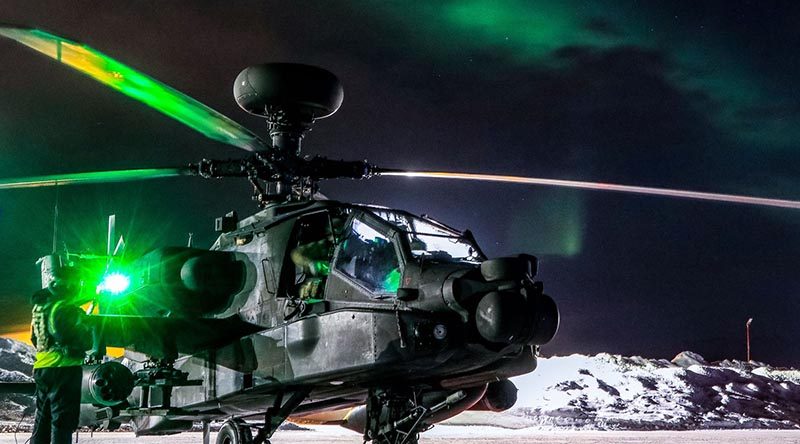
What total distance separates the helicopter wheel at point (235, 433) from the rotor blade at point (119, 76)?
12.5 feet

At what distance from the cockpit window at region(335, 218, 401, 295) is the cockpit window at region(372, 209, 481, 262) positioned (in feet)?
0.76

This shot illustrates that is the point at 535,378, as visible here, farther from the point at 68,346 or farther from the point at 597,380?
the point at 68,346

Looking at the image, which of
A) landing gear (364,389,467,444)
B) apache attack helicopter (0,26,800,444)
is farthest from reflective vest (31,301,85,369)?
landing gear (364,389,467,444)

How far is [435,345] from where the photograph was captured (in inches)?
277

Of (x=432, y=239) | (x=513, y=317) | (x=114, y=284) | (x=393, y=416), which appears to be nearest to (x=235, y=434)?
(x=393, y=416)

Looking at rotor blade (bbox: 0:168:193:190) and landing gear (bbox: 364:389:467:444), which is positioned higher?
rotor blade (bbox: 0:168:193:190)

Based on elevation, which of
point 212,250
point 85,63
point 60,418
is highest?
point 85,63

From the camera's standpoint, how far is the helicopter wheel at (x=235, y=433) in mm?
9254

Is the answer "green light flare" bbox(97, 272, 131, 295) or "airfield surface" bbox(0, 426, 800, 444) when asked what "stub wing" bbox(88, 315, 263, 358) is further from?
"airfield surface" bbox(0, 426, 800, 444)

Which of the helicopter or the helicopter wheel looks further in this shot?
the helicopter wheel

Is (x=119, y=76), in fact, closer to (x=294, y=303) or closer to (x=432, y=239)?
(x=294, y=303)

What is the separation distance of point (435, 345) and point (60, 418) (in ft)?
14.7

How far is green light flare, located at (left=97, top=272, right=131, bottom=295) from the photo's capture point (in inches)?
452

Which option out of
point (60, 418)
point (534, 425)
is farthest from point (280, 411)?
point (534, 425)
